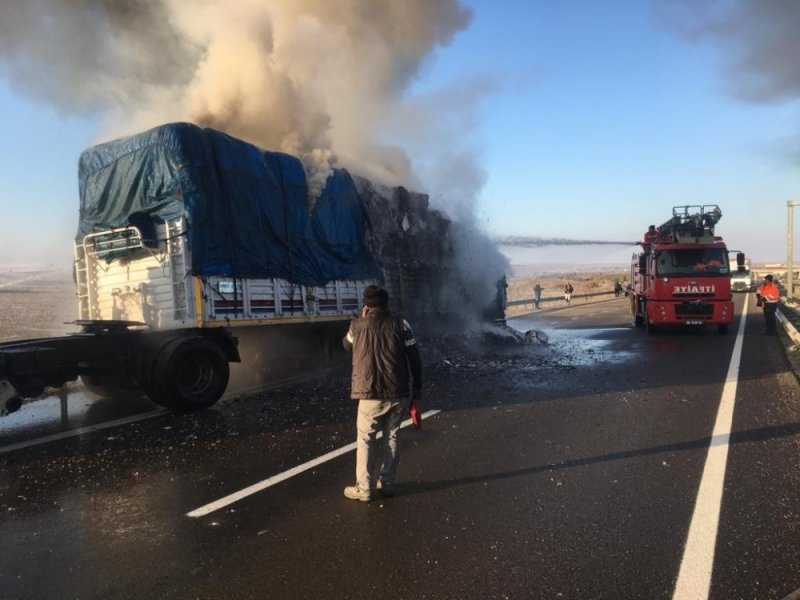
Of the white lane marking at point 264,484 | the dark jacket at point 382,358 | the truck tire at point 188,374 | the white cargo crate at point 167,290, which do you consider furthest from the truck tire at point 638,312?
the dark jacket at point 382,358

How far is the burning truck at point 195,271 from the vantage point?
691 centimetres

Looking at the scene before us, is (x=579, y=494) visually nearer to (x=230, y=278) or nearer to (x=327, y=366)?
(x=230, y=278)

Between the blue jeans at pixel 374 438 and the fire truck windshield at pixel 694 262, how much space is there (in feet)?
44.2

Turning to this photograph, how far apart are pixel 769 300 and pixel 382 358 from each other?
47.2 ft

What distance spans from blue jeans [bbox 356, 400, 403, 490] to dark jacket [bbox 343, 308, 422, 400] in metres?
0.09

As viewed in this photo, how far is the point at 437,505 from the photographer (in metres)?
4.12

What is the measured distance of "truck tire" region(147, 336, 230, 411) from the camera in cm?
685

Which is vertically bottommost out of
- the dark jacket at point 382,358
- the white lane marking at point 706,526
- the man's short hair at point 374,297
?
the white lane marking at point 706,526

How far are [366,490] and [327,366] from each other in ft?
20.9

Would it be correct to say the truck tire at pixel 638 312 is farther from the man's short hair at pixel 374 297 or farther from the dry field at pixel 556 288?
the man's short hair at pixel 374 297

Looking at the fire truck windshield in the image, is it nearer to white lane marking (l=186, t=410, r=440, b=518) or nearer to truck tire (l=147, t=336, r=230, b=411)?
truck tire (l=147, t=336, r=230, b=411)

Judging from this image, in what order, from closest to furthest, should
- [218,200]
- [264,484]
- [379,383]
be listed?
[379,383] < [264,484] < [218,200]

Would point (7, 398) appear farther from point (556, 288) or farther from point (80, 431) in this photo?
point (556, 288)

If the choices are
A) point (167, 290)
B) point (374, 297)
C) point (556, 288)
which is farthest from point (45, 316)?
point (556, 288)
